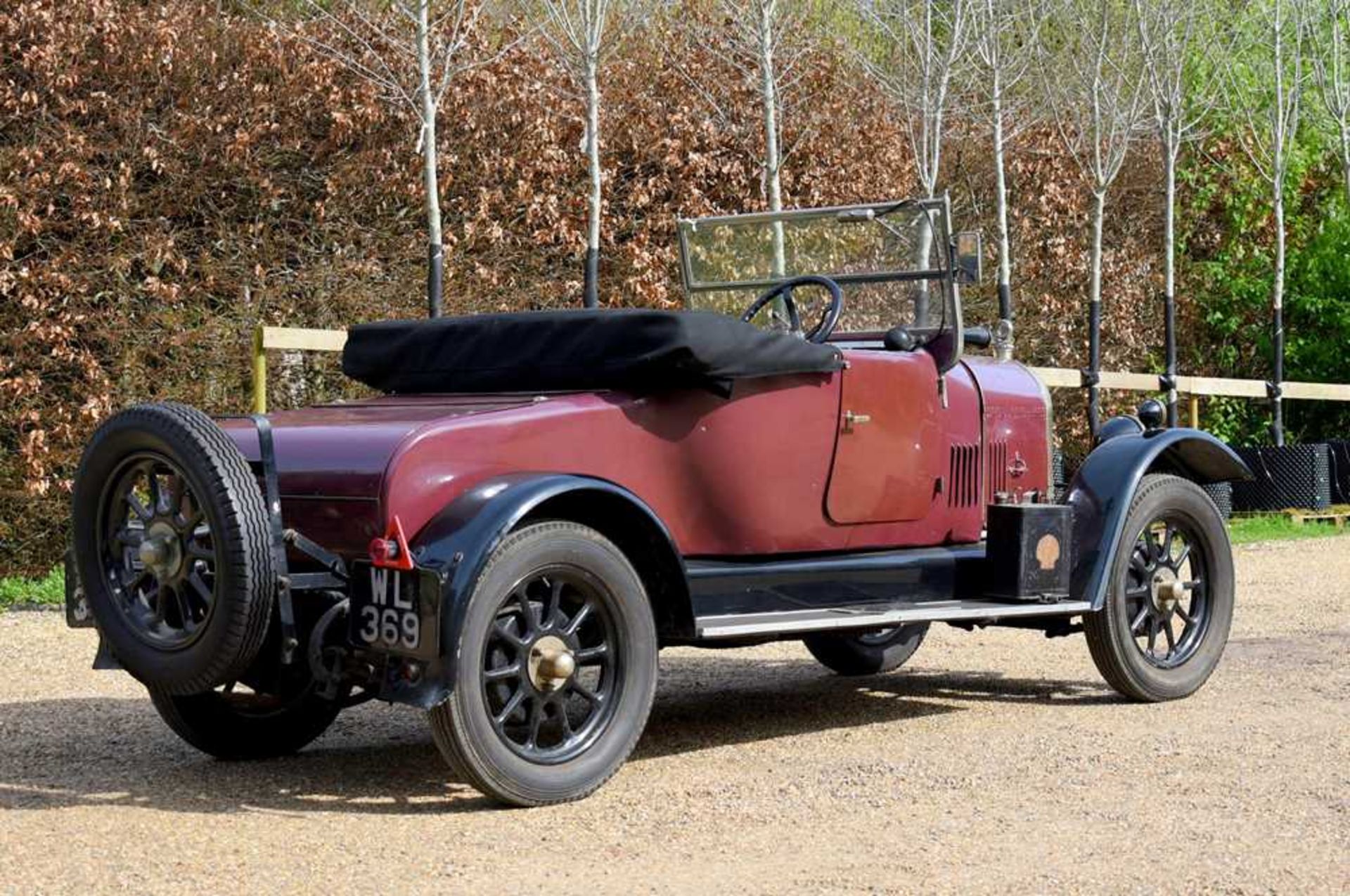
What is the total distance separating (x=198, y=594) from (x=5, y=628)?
416 cm

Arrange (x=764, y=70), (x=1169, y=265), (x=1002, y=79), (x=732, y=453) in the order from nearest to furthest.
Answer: (x=732, y=453)
(x=764, y=70)
(x=1002, y=79)
(x=1169, y=265)

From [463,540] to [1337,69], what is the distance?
1828 centimetres

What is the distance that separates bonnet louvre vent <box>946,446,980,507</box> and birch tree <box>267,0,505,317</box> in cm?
473

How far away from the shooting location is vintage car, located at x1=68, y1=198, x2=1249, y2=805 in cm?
473

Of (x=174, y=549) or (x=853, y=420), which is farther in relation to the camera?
(x=853, y=420)

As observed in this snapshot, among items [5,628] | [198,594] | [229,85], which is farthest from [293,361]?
[198,594]

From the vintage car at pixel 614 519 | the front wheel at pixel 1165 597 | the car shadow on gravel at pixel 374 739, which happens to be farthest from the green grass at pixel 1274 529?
the vintage car at pixel 614 519

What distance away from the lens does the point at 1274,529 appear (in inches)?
575

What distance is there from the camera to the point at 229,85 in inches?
433

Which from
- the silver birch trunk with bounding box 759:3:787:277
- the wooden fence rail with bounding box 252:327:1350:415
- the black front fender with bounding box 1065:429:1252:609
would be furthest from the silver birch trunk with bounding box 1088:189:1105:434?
the black front fender with bounding box 1065:429:1252:609

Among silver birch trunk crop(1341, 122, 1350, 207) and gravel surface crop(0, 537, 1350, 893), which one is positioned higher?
silver birch trunk crop(1341, 122, 1350, 207)

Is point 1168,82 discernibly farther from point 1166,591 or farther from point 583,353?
point 583,353

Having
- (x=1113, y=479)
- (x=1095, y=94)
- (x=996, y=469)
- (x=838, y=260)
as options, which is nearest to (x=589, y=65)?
(x=838, y=260)

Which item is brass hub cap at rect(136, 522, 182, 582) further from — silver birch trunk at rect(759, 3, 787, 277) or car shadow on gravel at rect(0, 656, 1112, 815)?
silver birch trunk at rect(759, 3, 787, 277)
